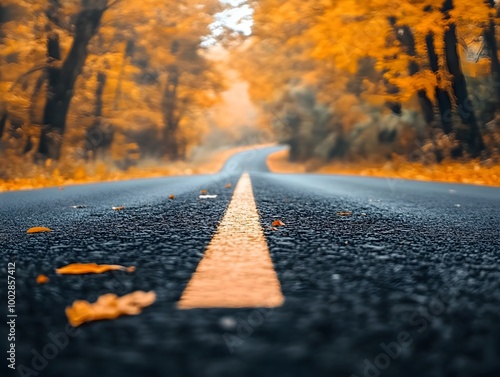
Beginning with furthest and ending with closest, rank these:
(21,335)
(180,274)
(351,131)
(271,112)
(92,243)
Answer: (271,112), (351,131), (92,243), (180,274), (21,335)

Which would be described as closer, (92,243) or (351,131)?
(92,243)

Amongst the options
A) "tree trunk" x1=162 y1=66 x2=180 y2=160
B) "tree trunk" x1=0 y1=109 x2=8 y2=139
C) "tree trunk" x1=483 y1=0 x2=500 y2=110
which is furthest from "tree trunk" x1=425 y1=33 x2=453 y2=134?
"tree trunk" x1=162 y1=66 x2=180 y2=160

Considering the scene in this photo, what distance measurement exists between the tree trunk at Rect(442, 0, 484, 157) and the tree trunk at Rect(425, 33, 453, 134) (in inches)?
21.7

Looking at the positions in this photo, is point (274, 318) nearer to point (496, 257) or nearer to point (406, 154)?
point (496, 257)

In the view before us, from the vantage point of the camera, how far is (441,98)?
1562 centimetres

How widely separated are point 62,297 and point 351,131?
2646 cm

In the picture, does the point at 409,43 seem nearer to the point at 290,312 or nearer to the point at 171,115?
the point at 290,312

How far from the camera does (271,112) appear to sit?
121 ft

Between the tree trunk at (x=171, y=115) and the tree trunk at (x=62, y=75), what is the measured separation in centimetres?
1210

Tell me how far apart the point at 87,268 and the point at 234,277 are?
0.58 meters

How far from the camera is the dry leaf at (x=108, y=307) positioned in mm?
1387

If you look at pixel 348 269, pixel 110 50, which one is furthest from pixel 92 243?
pixel 110 50

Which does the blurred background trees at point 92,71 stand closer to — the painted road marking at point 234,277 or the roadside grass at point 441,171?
the roadside grass at point 441,171

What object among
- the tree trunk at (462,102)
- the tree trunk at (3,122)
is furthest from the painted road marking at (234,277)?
the tree trunk at (3,122)
